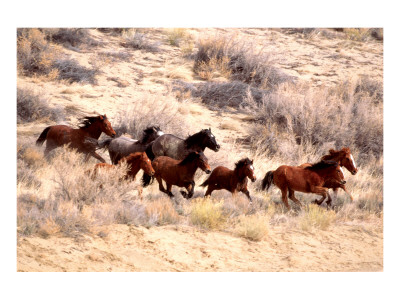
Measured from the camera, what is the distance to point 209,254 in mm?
9609

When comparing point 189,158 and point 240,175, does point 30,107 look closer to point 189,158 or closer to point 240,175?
point 189,158

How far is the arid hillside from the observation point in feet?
31.6

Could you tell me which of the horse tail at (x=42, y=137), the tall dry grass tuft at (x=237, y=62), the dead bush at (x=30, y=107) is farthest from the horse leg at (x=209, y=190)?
the tall dry grass tuft at (x=237, y=62)

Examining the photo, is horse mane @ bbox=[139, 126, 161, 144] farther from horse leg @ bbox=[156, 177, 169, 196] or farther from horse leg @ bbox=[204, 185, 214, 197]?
horse leg @ bbox=[204, 185, 214, 197]

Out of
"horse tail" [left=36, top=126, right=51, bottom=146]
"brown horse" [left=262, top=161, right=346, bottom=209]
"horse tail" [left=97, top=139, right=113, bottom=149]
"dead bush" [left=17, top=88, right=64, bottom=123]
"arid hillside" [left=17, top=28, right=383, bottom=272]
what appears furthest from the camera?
"dead bush" [left=17, top=88, right=64, bottom=123]

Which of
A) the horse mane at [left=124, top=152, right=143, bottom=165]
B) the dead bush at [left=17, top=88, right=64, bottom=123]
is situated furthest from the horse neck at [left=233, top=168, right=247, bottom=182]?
the dead bush at [left=17, top=88, right=64, bottom=123]

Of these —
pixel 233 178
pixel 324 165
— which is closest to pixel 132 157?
pixel 233 178

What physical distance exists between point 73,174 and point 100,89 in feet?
14.4

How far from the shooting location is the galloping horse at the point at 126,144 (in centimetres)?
1124

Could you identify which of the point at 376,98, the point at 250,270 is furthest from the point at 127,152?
the point at 376,98

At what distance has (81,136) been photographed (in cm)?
1162

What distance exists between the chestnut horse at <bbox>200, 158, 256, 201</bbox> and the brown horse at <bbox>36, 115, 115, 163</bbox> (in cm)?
222

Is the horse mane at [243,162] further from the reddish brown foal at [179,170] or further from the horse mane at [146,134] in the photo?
the horse mane at [146,134]

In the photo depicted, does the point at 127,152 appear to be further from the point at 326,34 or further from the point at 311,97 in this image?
the point at 326,34
